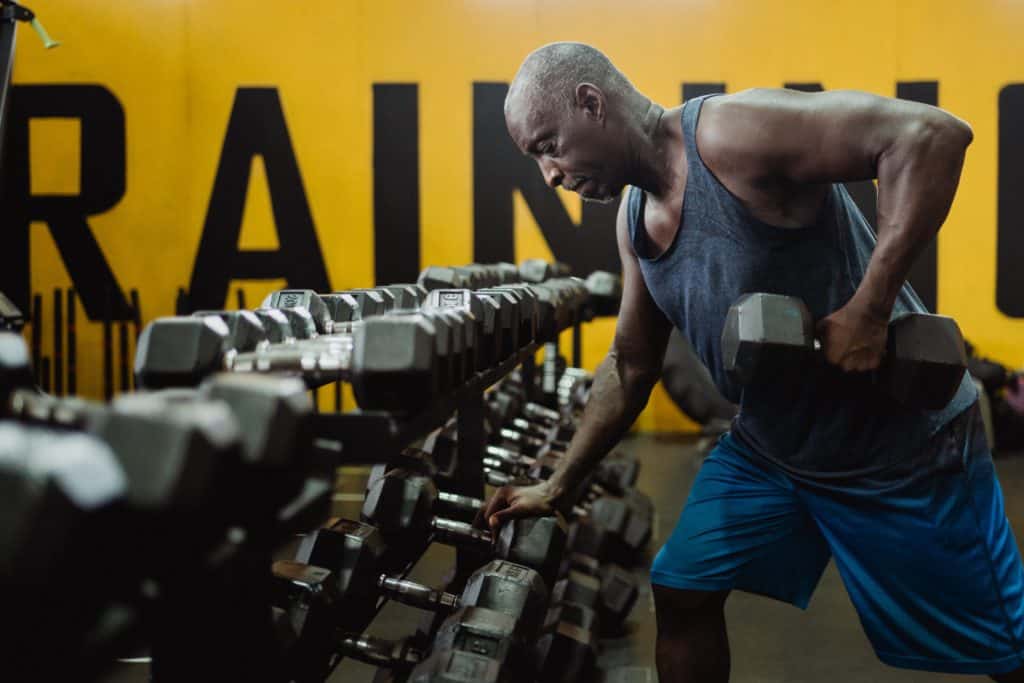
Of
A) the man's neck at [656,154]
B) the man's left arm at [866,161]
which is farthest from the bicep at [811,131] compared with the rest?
the man's neck at [656,154]

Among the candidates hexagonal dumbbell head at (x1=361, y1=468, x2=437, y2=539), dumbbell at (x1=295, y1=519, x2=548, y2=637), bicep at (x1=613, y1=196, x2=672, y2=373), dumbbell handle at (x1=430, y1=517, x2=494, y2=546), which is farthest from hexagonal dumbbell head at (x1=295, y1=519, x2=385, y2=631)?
bicep at (x1=613, y1=196, x2=672, y2=373)

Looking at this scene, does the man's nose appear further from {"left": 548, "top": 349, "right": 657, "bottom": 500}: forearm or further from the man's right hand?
the man's right hand

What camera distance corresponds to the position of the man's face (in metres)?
1.73

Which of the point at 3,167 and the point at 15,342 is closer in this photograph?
the point at 15,342

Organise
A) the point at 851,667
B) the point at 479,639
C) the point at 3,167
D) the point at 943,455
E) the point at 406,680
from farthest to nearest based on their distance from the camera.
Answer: the point at 3,167, the point at 851,667, the point at 406,680, the point at 479,639, the point at 943,455

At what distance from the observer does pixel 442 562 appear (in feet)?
11.4

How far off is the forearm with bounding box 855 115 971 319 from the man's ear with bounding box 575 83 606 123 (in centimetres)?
47

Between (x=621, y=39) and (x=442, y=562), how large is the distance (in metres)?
3.61

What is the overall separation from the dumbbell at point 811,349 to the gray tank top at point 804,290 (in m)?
0.08

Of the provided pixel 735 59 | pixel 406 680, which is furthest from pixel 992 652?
pixel 735 59

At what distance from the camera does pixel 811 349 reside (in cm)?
147

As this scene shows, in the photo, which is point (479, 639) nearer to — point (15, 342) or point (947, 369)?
point (947, 369)

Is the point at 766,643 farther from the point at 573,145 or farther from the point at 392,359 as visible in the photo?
the point at 392,359

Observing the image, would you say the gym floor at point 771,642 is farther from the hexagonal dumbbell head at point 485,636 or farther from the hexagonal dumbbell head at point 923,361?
the hexagonal dumbbell head at point 923,361
